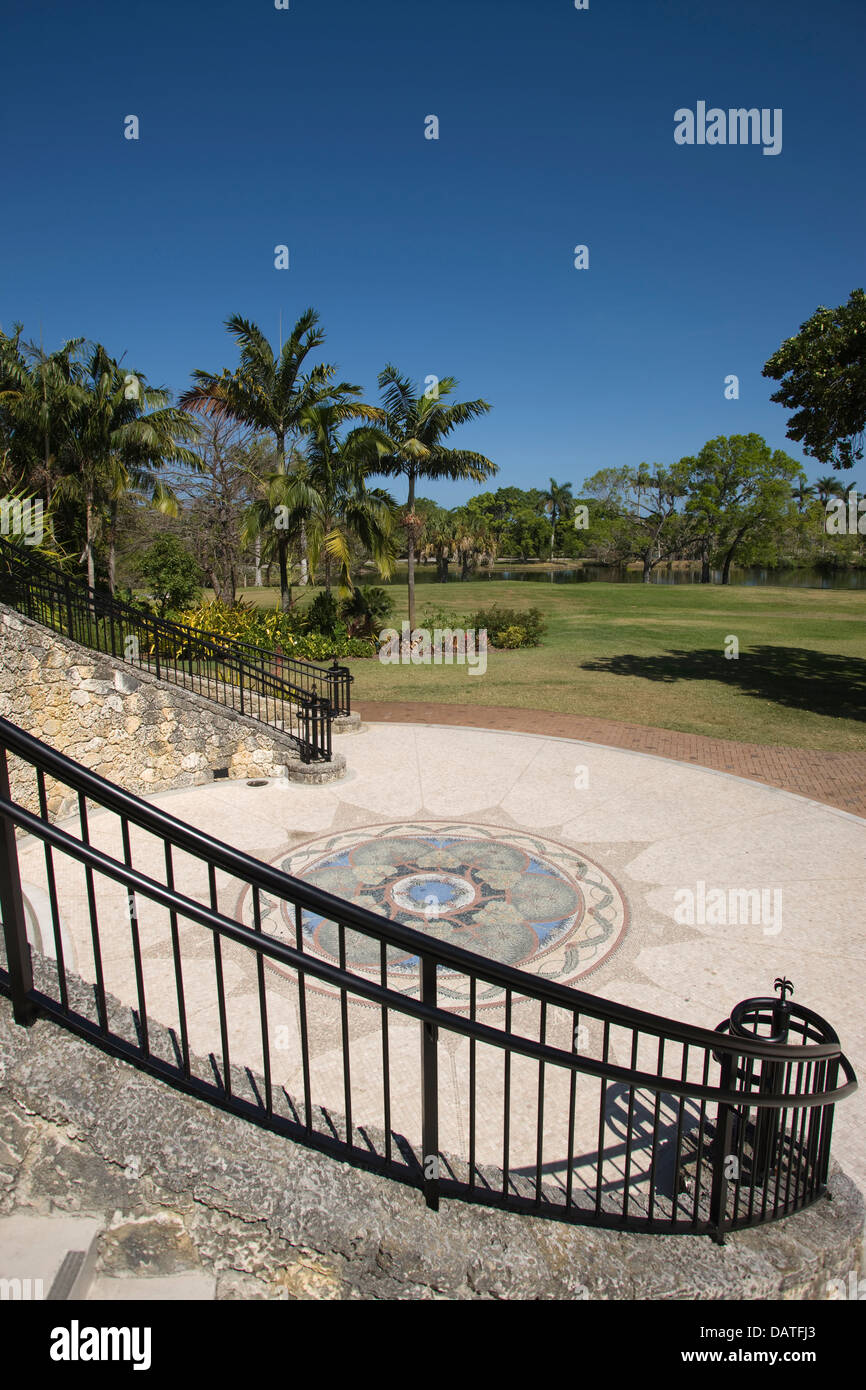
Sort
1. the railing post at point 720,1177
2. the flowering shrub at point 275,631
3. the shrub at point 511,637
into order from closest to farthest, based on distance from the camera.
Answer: the railing post at point 720,1177 < the flowering shrub at point 275,631 < the shrub at point 511,637

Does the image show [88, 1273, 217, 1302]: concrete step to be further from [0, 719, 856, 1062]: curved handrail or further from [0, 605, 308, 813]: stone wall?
[0, 605, 308, 813]: stone wall

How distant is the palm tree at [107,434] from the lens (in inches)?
790

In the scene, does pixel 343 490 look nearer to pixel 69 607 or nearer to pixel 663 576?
pixel 69 607

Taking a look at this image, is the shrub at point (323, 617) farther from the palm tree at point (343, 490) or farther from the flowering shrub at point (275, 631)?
the palm tree at point (343, 490)

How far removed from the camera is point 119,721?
1047 cm

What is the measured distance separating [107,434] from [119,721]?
42.7 ft

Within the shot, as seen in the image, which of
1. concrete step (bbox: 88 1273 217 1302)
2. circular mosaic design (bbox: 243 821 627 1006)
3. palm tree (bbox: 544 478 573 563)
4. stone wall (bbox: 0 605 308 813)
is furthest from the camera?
palm tree (bbox: 544 478 573 563)

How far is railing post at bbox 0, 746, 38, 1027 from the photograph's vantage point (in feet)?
7.68

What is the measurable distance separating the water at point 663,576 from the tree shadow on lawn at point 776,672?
35875 millimetres

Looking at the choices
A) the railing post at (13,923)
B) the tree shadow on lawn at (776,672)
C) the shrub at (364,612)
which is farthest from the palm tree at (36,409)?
the railing post at (13,923)

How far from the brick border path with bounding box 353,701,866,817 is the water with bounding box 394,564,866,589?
1660 inches

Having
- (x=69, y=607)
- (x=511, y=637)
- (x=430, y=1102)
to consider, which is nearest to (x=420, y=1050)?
(x=430, y=1102)

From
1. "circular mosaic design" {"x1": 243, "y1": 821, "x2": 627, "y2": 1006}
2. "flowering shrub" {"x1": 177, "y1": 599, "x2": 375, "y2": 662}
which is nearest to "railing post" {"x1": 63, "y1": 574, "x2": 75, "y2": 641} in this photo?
"circular mosaic design" {"x1": 243, "y1": 821, "x2": 627, "y2": 1006}
